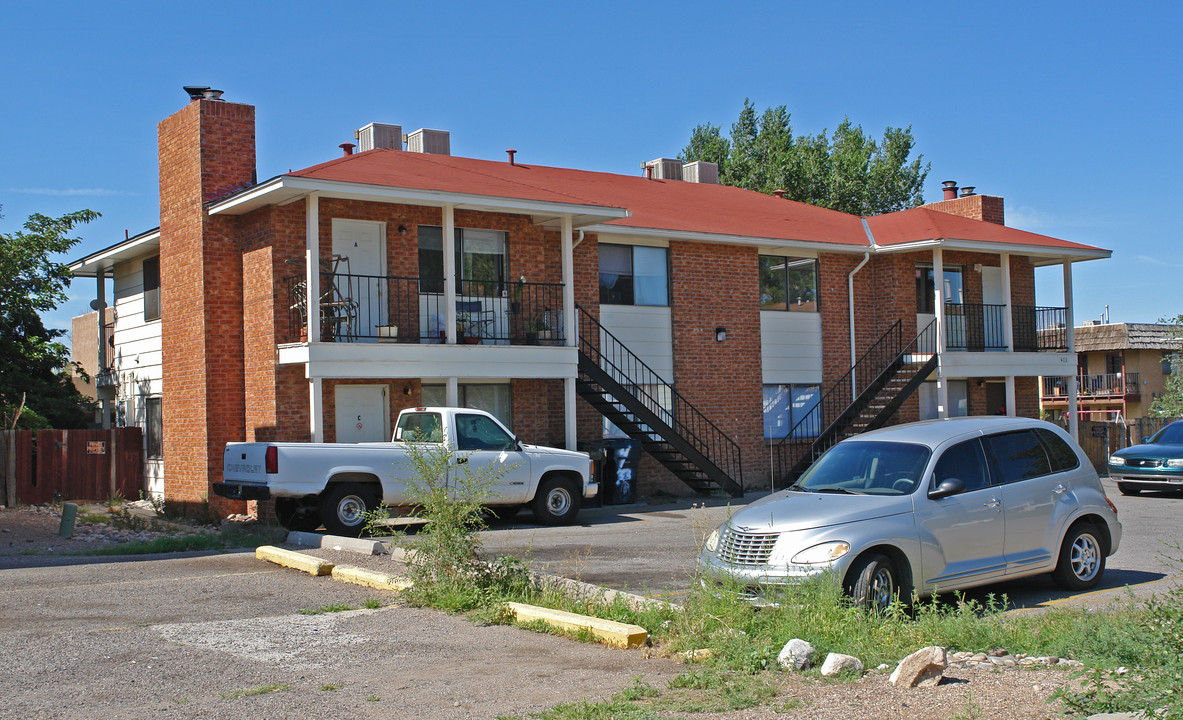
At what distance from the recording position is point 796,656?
6.57 metres

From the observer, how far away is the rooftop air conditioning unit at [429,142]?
927 inches

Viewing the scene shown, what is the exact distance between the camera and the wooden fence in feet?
61.9

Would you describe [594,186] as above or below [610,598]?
above

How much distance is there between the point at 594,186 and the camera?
24.3 meters

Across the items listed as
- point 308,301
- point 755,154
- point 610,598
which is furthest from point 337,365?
point 755,154

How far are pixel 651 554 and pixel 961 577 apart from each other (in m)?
4.78

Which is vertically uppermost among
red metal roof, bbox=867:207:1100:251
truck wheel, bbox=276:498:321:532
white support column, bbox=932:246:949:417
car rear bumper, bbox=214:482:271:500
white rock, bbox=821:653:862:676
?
red metal roof, bbox=867:207:1100:251

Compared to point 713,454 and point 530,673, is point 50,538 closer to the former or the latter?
point 530,673

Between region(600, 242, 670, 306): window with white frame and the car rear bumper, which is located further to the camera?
region(600, 242, 670, 306): window with white frame

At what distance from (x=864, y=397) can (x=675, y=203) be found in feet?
20.3

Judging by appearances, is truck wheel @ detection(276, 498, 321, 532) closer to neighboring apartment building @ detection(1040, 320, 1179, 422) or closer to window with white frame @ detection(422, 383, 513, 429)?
window with white frame @ detection(422, 383, 513, 429)

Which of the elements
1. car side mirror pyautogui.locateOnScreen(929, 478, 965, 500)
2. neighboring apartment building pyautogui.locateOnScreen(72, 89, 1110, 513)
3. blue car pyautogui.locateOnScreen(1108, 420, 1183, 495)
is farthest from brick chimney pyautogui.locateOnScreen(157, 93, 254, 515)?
blue car pyautogui.locateOnScreen(1108, 420, 1183, 495)

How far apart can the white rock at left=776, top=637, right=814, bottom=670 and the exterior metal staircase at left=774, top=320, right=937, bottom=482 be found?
16.8 metres

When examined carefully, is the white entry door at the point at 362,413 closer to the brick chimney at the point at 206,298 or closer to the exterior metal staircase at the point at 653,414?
the brick chimney at the point at 206,298
